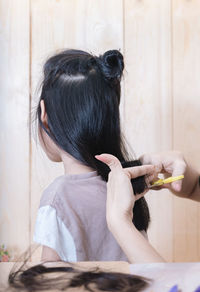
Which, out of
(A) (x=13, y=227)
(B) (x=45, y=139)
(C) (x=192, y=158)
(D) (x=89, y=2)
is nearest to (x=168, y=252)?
(C) (x=192, y=158)

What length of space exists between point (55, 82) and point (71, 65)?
0.03 metres

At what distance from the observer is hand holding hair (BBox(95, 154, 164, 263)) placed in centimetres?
39

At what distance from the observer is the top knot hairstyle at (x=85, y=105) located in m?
0.54

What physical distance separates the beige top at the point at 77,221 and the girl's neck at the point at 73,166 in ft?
0.05

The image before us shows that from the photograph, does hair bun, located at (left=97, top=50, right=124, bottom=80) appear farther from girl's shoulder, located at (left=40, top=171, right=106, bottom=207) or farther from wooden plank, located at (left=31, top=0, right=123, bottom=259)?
wooden plank, located at (left=31, top=0, right=123, bottom=259)

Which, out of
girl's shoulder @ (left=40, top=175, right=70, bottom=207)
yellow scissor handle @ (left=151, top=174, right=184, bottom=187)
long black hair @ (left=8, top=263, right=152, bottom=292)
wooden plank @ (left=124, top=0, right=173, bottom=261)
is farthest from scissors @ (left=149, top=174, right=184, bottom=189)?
wooden plank @ (left=124, top=0, right=173, bottom=261)

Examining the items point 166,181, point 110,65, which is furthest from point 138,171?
point 110,65

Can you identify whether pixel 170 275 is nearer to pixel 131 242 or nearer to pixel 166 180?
pixel 131 242

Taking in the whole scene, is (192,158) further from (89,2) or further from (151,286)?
(151,286)

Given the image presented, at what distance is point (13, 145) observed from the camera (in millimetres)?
859

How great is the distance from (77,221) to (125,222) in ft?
0.38

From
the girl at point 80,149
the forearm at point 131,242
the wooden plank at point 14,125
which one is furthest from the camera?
the wooden plank at point 14,125

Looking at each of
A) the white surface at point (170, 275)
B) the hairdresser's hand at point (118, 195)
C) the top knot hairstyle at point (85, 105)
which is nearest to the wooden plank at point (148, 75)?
the top knot hairstyle at point (85, 105)

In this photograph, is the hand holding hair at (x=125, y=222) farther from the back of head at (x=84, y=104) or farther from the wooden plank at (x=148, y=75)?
the wooden plank at (x=148, y=75)
